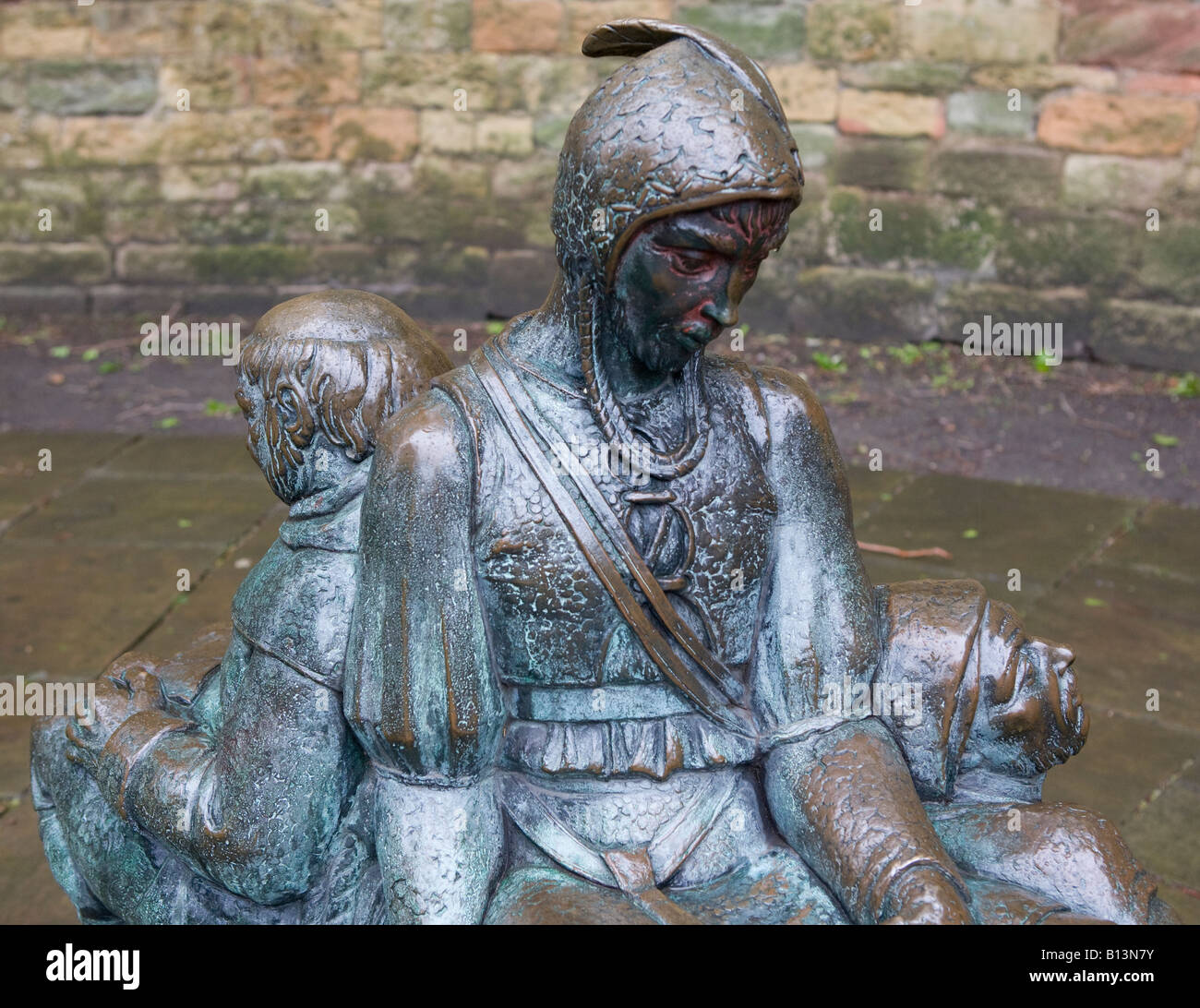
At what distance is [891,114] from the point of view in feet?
22.4

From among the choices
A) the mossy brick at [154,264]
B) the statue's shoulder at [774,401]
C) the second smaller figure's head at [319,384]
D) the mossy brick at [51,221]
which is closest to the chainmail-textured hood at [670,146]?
the statue's shoulder at [774,401]

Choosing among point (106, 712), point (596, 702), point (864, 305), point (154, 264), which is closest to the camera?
point (596, 702)

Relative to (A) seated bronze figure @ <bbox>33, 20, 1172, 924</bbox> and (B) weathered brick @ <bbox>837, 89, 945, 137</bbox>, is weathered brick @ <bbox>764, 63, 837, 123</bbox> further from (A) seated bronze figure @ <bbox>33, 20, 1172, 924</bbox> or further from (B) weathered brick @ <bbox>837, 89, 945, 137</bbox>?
(A) seated bronze figure @ <bbox>33, 20, 1172, 924</bbox>

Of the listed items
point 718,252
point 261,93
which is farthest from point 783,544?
point 261,93

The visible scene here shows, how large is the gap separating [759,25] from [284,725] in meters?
5.39

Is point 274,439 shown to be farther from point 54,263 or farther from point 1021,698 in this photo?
point 54,263

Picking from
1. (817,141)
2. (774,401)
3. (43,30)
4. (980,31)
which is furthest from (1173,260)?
(43,30)

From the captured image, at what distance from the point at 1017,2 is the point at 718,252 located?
17.1 ft

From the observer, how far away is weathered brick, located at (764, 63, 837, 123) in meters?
6.84

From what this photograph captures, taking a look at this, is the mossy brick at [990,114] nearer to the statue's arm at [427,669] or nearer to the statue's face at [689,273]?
the statue's face at [689,273]

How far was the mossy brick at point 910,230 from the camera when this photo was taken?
6.85 m

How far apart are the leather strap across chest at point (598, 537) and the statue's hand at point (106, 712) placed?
3.05 ft

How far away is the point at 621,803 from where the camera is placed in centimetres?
229

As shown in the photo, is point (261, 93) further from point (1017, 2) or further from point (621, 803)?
point (621, 803)
